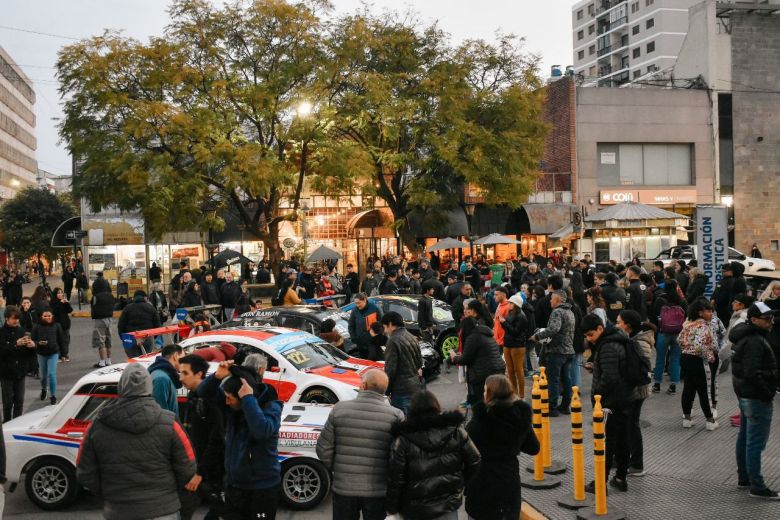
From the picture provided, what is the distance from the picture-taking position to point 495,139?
3069cm

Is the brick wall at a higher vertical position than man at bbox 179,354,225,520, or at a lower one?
higher

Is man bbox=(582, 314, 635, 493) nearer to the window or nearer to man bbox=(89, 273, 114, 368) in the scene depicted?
man bbox=(89, 273, 114, 368)

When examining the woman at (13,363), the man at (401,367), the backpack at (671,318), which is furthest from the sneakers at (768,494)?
the woman at (13,363)

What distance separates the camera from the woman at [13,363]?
10.8 meters

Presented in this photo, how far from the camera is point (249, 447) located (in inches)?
213

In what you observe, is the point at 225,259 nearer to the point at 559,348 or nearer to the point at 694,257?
the point at 559,348

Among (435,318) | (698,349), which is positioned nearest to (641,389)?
(698,349)

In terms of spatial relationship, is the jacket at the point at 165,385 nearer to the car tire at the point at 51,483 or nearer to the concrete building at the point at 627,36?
the car tire at the point at 51,483

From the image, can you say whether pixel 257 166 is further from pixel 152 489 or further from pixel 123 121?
pixel 152 489

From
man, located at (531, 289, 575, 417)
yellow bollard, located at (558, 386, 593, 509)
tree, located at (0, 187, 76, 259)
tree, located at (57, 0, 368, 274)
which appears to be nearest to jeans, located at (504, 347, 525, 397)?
man, located at (531, 289, 575, 417)

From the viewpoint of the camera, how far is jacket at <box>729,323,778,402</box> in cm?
725

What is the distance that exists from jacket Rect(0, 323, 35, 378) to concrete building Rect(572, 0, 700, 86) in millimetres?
70167

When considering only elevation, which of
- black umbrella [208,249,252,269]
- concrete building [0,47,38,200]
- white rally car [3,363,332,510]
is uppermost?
concrete building [0,47,38,200]

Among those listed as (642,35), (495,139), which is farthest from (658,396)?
(642,35)
